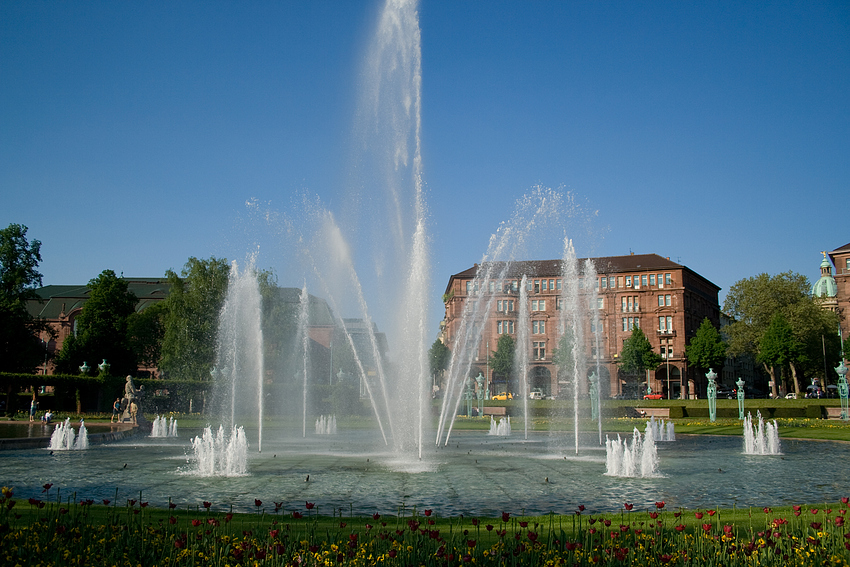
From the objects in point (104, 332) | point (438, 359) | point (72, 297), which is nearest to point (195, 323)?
point (104, 332)

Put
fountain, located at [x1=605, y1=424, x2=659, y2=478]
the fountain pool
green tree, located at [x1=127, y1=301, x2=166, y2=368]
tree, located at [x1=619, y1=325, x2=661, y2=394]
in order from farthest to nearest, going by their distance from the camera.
→ tree, located at [x1=619, y1=325, x2=661, y2=394] < green tree, located at [x1=127, y1=301, x2=166, y2=368] < fountain, located at [x1=605, y1=424, x2=659, y2=478] < the fountain pool

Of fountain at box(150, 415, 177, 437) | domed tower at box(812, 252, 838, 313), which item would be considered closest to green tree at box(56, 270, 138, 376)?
fountain at box(150, 415, 177, 437)

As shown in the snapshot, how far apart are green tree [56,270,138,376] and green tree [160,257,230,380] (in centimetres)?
925

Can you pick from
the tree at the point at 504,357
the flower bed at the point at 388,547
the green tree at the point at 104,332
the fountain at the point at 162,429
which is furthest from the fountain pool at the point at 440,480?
the tree at the point at 504,357

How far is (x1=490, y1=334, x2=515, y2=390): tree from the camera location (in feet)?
328

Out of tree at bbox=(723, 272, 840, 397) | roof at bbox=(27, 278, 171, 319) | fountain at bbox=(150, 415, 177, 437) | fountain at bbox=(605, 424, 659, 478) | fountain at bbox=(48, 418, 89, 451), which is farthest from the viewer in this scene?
roof at bbox=(27, 278, 171, 319)

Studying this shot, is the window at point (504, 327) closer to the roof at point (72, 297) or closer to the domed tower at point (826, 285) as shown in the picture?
the roof at point (72, 297)

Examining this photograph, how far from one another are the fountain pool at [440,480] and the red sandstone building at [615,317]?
78766 mm

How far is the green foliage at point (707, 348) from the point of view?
310 ft

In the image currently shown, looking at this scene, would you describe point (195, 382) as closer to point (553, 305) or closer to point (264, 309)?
point (264, 309)

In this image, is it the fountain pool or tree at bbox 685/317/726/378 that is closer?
the fountain pool

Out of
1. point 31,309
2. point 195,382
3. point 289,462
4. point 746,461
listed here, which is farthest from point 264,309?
point 31,309

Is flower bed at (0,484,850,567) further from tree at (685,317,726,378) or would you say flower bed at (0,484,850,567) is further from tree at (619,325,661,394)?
tree at (685,317,726,378)

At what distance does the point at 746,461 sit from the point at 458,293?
9008 centimetres
